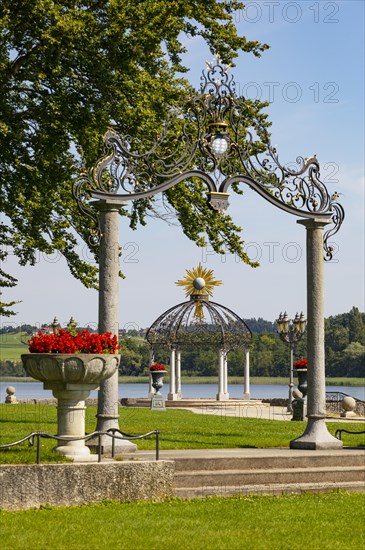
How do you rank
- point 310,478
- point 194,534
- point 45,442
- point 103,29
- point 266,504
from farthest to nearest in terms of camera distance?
point 103,29, point 45,442, point 310,478, point 266,504, point 194,534

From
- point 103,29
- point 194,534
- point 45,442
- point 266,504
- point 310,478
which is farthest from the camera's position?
point 103,29

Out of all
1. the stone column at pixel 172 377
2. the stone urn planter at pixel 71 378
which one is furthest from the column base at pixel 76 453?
Result: the stone column at pixel 172 377

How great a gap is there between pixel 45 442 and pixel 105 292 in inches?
115

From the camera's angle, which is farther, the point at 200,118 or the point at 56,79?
the point at 56,79

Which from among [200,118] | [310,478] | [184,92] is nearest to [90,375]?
[310,478]

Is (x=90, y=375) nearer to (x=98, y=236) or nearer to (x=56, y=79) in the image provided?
(x=98, y=236)

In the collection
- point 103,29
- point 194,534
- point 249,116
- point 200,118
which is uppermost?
point 103,29

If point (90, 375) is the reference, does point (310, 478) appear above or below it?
below

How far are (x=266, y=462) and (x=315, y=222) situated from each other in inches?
198

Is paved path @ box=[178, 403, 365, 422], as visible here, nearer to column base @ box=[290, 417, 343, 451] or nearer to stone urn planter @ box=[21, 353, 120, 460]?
column base @ box=[290, 417, 343, 451]

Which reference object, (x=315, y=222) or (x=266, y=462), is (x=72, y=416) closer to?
(x=266, y=462)

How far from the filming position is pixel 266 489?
15.5 m

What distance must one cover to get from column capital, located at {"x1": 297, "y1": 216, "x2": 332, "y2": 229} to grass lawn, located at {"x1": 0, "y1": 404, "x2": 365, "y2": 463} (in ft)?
13.8

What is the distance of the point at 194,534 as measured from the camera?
1189 cm
